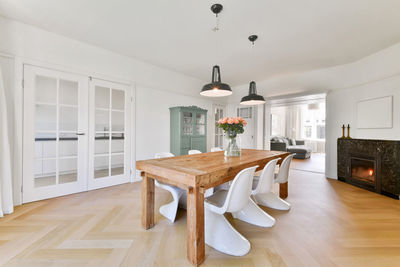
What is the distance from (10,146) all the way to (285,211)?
154 inches

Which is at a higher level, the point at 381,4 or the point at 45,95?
the point at 381,4

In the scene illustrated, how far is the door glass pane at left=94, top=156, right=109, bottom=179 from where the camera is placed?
A: 10.5ft

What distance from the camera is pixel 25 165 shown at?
8.11 ft

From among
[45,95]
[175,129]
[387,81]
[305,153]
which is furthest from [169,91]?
[305,153]

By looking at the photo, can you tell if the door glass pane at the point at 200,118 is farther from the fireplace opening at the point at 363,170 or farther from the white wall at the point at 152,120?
the fireplace opening at the point at 363,170

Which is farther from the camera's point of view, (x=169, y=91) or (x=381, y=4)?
(x=169, y=91)

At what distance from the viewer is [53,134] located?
2.78m

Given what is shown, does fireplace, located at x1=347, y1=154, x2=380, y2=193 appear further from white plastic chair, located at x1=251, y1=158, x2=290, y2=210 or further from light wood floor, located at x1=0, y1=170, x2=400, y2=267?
white plastic chair, located at x1=251, y1=158, x2=290, y2=210

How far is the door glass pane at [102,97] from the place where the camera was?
318 centimetres

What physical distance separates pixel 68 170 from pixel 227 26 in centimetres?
351

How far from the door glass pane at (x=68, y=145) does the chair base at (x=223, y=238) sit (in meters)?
2.59

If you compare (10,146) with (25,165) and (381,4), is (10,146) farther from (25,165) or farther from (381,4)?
(381,4)

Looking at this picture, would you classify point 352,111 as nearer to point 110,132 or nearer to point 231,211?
point 231,211

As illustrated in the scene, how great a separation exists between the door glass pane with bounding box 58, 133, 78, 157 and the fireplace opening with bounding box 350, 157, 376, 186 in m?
5.35
